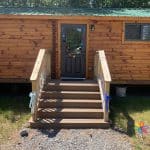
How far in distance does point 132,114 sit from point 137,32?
373cm

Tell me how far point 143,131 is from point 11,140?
3882mm

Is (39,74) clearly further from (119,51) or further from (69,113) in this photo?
(119,51)

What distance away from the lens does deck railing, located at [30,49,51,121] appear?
496 inches

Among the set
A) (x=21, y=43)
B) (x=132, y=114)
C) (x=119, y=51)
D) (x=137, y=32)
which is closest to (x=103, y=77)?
(x=132, y=114)

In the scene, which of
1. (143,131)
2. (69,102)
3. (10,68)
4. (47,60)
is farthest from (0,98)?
(143,131)

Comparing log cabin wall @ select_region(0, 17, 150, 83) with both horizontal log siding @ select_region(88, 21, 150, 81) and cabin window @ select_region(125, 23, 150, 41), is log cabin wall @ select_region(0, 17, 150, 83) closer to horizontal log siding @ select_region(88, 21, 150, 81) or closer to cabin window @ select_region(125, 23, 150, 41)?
horizontal log siding @ select_region(88, 21, 150, 81)

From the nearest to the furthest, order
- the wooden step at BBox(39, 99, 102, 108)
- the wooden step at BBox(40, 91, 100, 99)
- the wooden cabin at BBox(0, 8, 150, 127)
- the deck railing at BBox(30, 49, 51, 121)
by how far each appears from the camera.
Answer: the deck railing at BBox(30, 49, 51, 121) → the wooden step at BBox(39, 99, 102, 108) → the wooden step at BBox(40, 91, 100, 99) → the wooden cabin at BBox(0, 8, 150, 127)

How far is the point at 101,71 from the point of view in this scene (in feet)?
46.1

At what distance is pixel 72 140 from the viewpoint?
11.6 m

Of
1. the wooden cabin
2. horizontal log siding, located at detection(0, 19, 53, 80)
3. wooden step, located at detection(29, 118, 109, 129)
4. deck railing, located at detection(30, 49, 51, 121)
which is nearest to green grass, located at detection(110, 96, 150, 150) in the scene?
wooden step, located at detection(29, 118, 109, 129)

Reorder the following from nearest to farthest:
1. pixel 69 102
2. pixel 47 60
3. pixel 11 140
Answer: pixel 11 140 < pixel 69 102 < pixel 47 60

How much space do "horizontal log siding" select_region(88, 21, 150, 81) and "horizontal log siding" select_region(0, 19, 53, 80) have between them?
6.06 ft

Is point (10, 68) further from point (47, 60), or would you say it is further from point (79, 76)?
point (79, 76)

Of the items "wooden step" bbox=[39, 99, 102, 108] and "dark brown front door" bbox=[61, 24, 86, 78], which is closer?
"wooden step" bbox=[39, 99, 102, 108]
